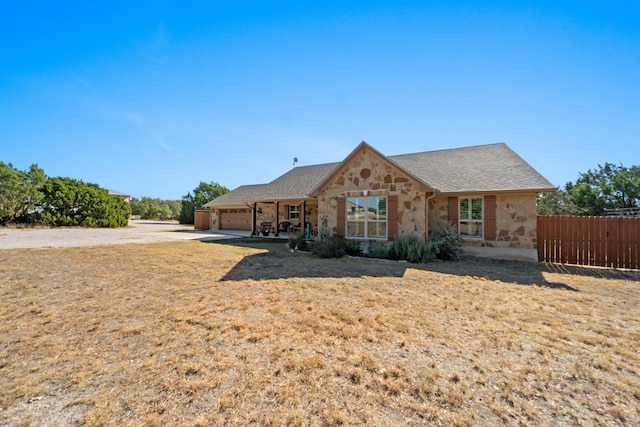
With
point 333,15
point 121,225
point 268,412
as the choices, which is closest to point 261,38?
point 333,15

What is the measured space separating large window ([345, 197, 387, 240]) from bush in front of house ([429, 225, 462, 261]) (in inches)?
83.4

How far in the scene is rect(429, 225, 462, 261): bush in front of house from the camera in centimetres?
1065

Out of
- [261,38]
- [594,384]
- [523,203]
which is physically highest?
[261,38]

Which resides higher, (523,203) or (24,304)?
(523,203)

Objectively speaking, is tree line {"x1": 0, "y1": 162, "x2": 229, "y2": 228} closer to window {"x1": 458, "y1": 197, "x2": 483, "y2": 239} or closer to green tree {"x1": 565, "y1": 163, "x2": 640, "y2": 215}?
window {"x1": 458, "y1": 197, "x2": 483, "y2": 239}

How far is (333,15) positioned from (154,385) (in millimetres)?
13265

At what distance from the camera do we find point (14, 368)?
10.0 ft

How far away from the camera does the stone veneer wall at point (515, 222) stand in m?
10.7

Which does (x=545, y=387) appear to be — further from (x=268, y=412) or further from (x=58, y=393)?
(x=58, y=393)

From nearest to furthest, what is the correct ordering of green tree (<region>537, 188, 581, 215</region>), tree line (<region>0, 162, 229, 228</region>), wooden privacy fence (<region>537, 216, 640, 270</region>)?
1. wooden privacy fence (<region>537, 216, 640, 270</region>)
2. green tree (<region>537, 188, 581, 215</region>)
3. tree line (<region>0, 162, 229, 228</region>)

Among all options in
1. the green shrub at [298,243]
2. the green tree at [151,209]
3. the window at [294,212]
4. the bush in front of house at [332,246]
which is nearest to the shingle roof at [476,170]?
the bush in front of house at [332,246]

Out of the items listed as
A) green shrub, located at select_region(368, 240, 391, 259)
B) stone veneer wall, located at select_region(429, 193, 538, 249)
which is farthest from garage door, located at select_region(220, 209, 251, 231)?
stone veneer wall, located at select_region(429, 193, 538, 249)

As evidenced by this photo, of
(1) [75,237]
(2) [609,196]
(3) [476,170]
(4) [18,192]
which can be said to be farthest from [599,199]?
(4) [18,192]

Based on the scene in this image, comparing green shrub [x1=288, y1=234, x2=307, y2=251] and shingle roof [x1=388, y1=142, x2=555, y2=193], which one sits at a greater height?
shingle roof [x1=388, y1=142, x2=555, y2=193]
